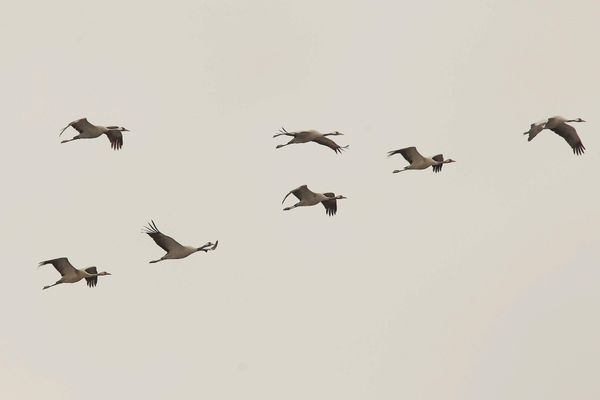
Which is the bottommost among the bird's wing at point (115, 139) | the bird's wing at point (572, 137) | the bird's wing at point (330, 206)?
the bird's wing at point (330, 206)

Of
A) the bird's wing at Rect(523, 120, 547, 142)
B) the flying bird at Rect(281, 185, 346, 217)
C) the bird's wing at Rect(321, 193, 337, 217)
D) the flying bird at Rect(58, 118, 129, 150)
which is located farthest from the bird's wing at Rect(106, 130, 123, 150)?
the bird's wing at Rect(523, 120, 547, 142)

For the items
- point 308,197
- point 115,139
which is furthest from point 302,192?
point 115,139

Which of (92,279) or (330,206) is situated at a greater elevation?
(330,206)

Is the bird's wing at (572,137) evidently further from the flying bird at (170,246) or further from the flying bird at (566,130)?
the flying bird at (170,246)

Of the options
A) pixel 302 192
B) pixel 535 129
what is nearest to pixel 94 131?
pixel 302 192

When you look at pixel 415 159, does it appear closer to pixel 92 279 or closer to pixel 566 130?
pixel 566 130

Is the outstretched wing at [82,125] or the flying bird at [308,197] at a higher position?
the outstretched wing at [82,125]

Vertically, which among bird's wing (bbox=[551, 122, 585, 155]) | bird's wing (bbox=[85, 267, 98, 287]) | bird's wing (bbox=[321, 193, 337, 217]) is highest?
bird's wing (bbox=[551, 122, 585, 155])

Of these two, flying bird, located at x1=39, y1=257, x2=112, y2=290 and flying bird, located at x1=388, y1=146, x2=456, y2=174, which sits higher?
flying bird, located at x1=388, y1=146, x2=456, y2=174

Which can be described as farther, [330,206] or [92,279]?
[330,206]

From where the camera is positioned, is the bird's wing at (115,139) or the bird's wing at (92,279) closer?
the bird's wing at (92,279)

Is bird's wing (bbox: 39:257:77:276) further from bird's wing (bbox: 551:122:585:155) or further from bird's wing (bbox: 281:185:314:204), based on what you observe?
bird's wing (bbox: 551:122:585:155)

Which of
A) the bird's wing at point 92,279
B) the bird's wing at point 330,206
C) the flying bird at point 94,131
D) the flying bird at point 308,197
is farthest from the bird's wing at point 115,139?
the bird's wing at point 330,206

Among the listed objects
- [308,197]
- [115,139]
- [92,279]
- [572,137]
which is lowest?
[92,279]
